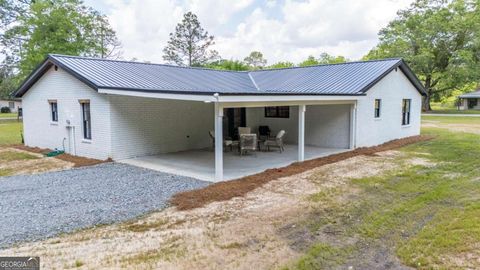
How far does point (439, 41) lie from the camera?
129 ft

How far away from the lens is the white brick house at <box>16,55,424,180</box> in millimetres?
11297

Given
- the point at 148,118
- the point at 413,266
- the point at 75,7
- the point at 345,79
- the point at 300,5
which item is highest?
the point at 75,7

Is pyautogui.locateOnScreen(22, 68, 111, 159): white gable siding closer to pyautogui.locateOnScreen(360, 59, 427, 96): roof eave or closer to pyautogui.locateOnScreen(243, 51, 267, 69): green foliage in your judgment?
pyautogui.locateOnScreen(360, 59, 427, 96): roof eave

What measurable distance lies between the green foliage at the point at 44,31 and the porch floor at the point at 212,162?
21.9 metres

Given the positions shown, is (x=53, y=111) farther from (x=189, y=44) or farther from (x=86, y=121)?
(x=189, y=44)

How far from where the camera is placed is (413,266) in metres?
4.31

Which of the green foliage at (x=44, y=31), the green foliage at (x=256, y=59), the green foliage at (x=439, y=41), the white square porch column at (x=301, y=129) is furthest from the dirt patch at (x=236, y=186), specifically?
the green foliage at (x=256, y=59)

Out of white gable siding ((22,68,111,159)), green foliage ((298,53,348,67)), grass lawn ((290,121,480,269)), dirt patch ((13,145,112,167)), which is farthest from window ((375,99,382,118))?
green foliage ((298,53,348,67))

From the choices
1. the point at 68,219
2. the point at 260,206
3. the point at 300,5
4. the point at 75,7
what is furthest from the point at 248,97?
the point at 75,7

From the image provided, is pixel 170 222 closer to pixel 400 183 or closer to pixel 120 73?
pixel 400 183

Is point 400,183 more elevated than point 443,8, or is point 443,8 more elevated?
point 443,8

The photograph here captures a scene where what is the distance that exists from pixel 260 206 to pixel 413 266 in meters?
3.11

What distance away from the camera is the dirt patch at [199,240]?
451 centimetres

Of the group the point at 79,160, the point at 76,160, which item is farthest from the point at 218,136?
the point at 76,160
